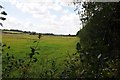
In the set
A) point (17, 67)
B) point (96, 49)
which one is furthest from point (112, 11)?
point (17, 67)

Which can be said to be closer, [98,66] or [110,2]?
[98,66]

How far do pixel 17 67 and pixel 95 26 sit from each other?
6808 millimetres

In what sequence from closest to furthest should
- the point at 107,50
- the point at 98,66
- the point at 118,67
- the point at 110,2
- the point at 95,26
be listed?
the point at 98,66, the point at 118,67, the point at 107,50, the point at 110,2, the point at 95,26

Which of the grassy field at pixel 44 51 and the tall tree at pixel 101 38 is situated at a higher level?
the tall tree at pixel 101 38

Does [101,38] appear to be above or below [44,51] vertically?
above

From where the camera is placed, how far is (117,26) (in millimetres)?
13352

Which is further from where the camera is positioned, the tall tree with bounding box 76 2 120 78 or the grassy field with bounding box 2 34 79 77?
the grassy field with bounding box 2 34 79 77

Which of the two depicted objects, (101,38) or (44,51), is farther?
(44,51)

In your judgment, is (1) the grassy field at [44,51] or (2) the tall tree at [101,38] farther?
(1) the grassy field at [44,51]

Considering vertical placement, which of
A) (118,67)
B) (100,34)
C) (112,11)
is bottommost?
(118,67)

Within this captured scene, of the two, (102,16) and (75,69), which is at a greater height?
(102,16)

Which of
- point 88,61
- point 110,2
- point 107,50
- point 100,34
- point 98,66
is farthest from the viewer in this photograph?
point 100,34

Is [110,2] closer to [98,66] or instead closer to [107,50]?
[107,50]

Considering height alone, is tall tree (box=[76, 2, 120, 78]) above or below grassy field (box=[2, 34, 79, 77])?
above
